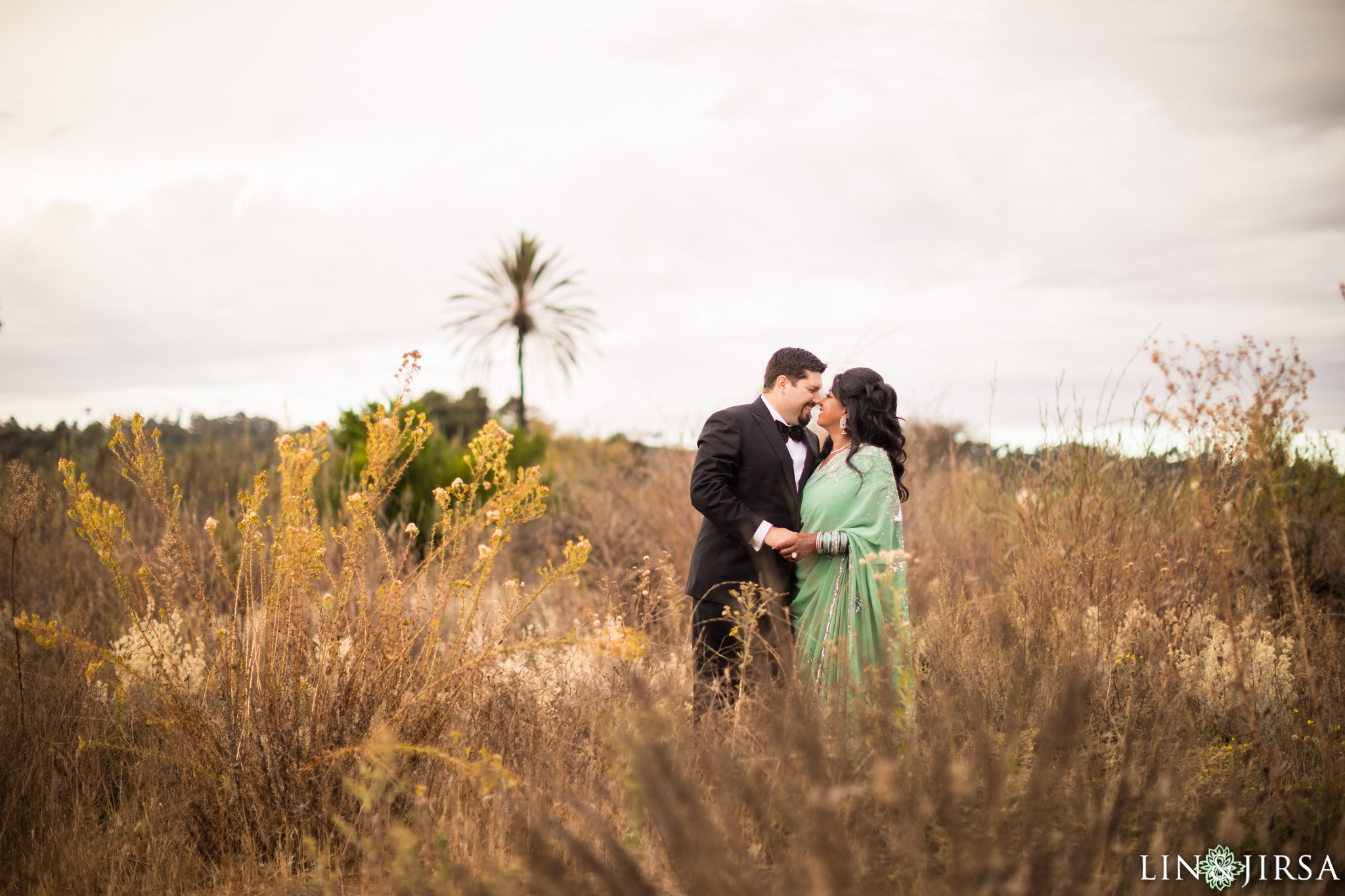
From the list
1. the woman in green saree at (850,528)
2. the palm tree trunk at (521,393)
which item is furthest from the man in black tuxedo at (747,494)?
the palm tree trunk at (521,393)

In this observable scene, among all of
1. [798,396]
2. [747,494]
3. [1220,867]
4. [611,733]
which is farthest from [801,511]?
[1220,867]

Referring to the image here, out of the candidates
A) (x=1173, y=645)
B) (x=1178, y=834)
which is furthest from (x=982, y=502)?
(x=1178, y=834)

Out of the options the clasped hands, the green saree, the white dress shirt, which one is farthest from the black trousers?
the white dress shirt

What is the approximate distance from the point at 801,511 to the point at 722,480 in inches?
18.2

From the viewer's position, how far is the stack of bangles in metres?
3.60

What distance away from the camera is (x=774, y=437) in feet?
13.1

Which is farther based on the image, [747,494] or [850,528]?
[747,494]

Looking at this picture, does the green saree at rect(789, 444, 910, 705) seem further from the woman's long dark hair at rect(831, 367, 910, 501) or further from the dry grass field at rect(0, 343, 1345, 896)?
the dry grass field at rect(0, 343, 1345, 896)

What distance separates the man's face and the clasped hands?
2.23 feet

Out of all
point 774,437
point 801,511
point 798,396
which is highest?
point 798,396

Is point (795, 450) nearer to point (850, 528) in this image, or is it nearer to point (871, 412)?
point (871, 412)

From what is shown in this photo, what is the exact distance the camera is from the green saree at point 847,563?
135 inches

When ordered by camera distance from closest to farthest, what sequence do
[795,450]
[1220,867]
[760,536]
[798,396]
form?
[1220,867]
[760,536]
[798,396]
[795,450]

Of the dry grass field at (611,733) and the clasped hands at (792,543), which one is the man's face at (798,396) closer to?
the clasped hands at (792,543)
